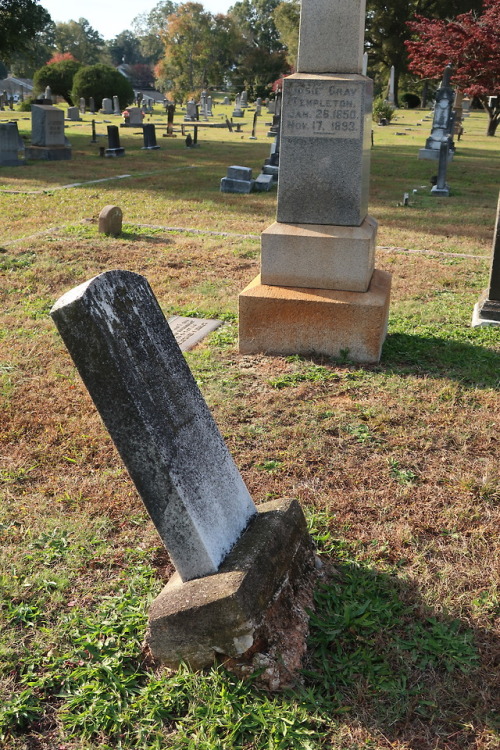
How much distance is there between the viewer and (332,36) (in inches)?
189

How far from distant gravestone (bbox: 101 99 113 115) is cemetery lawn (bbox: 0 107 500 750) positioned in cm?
3375

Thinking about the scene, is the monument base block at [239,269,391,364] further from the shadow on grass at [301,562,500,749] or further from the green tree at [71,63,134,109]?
the green tree at [71,63,134,109]

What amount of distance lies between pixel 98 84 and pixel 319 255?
3746 centimetres

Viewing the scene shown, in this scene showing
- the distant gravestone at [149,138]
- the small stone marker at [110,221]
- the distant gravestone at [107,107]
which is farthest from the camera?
the distant gravestone at [107,107]

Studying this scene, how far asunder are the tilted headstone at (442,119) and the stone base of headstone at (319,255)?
16995 millimetres

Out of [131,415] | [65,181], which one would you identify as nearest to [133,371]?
[131,415]

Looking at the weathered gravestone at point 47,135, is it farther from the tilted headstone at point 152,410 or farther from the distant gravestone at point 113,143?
the tilted headstone at point 152,410

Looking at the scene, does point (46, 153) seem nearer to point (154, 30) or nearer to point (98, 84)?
point (98, 84)

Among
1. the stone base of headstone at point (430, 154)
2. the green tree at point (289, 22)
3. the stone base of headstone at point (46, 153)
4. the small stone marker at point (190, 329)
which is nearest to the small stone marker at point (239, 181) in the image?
the stone base of headstone at point (46, 153)

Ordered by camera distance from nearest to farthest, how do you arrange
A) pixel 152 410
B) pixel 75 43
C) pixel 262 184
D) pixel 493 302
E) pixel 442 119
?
pixel 152 410 < pixel 493 302 < pixel 262 184 < pixel 442 119 < pixel 75 43

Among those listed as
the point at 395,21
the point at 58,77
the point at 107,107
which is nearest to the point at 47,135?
the point at 107,107

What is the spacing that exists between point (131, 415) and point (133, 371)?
0.48ft

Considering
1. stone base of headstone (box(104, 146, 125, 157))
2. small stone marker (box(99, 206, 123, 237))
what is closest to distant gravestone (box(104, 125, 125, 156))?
stone base of headstone (box(104, 146, 125, 157))

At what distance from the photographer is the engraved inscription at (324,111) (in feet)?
15.9
